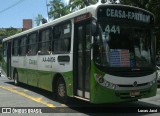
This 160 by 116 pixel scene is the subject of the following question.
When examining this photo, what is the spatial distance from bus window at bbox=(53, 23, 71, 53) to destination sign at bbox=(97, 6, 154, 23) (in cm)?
187

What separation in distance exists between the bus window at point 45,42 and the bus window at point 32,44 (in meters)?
0.82

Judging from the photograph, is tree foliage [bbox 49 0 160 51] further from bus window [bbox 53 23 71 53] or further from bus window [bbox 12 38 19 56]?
bus window [bbox 53 23 71 53]

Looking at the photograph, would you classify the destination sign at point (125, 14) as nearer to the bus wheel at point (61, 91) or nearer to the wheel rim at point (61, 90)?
the bus wheel at point (61, 91)

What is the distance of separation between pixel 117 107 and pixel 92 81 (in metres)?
2.10

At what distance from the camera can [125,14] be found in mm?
10375

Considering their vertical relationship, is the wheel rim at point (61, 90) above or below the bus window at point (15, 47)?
below

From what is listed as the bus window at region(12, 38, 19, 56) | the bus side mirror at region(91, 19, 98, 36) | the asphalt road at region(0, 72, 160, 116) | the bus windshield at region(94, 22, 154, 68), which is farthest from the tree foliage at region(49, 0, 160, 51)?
the bus side mirror at region(91, 19, 98, 36)

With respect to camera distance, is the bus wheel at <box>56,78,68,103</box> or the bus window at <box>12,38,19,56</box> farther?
the bus window at <box>12,38,19,56</box>

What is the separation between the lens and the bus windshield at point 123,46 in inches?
386

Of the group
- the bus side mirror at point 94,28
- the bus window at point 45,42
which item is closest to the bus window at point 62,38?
the bus window at point 45,42

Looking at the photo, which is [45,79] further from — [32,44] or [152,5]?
[152,5]

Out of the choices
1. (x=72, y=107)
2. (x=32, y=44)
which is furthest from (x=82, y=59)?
(x=32, y=44)

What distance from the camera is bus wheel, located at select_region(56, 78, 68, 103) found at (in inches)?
476

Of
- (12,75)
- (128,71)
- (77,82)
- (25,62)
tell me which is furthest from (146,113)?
(12,75)
